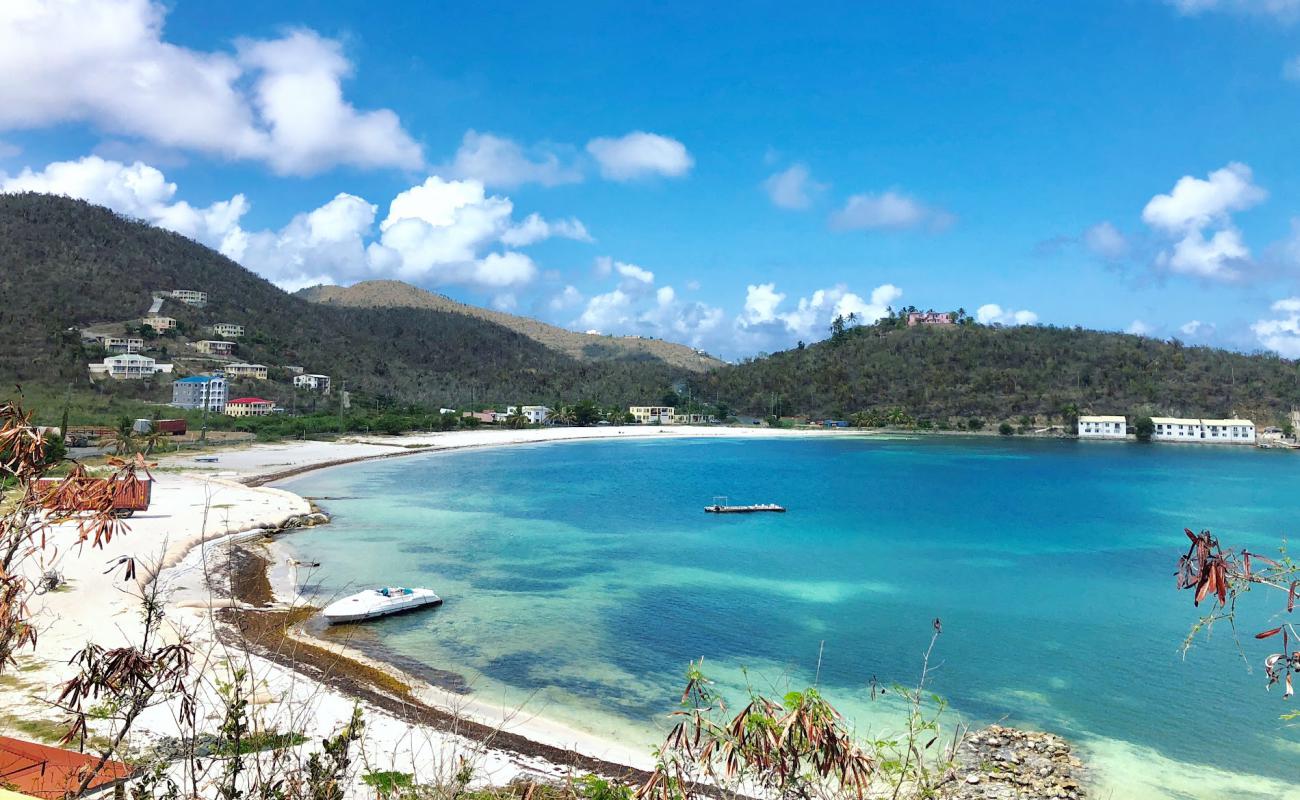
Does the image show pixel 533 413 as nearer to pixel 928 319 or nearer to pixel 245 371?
pixel 245 371

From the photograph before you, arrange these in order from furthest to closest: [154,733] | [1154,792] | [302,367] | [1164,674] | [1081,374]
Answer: [1081,374]
[302,367]
[1164,674]
[1154,792]
[154,733]

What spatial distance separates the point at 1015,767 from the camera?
13633 mm

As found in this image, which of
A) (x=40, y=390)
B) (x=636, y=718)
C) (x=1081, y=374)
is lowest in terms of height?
(x=636, y=718)

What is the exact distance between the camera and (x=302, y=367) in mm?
115125

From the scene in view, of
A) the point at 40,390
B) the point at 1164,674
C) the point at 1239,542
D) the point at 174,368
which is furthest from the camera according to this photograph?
the point at 174,368

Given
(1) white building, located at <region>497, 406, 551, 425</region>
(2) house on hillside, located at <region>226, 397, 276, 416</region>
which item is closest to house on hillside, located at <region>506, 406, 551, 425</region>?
(1) white building, located at <region>497, 406, 551, 425</region>

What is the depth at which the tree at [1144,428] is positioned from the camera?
361ft

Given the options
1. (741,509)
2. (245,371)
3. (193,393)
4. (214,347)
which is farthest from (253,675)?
(214,347)

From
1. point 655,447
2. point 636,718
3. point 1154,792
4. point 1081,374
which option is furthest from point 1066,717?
point 1081,374

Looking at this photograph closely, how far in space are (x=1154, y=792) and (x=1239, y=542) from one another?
1296 inches

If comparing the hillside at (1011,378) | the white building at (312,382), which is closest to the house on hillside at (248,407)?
the white building at (312,382)

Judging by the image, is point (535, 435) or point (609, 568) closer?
point (609, 568)

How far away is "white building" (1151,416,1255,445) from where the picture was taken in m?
109

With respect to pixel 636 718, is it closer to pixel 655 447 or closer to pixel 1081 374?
pixel 655 447
